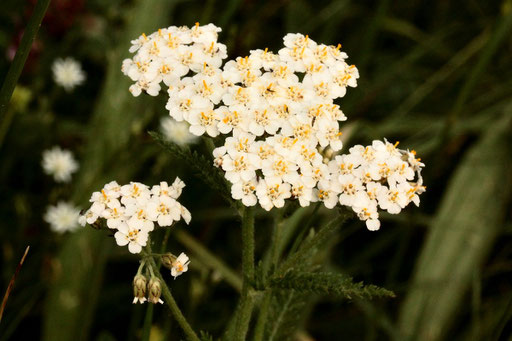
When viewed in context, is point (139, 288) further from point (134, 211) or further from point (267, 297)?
point (267, 297)

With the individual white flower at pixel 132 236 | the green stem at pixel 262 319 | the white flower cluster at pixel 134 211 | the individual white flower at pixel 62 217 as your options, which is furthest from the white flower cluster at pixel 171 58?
the individual white flower at pixel 62 217

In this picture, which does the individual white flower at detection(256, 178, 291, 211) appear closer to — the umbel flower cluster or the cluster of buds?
the umbel flower cluster

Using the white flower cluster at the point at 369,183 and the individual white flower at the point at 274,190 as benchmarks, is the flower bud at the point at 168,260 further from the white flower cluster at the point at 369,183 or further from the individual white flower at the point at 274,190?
the white flower cluster at the point at 369,183

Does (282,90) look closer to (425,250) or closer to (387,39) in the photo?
(425,250)

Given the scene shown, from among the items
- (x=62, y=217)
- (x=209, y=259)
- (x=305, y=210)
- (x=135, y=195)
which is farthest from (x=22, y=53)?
(x=62, y=217)

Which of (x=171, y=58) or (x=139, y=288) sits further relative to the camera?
(x=171, y=58)

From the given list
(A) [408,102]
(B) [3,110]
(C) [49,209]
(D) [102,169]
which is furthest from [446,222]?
(B) [3,110]
